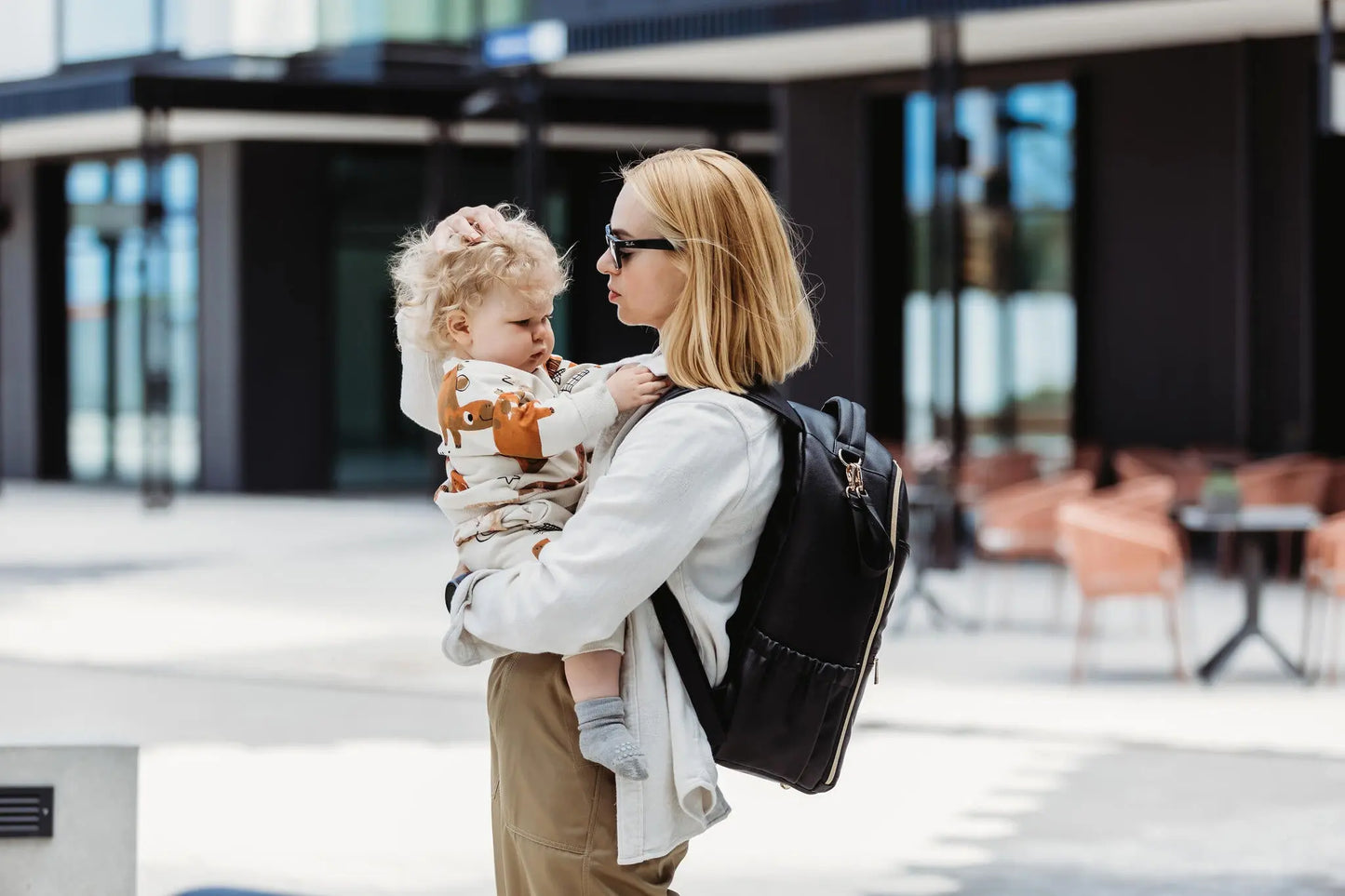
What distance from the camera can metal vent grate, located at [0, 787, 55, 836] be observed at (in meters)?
3.65

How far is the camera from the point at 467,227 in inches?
96.1

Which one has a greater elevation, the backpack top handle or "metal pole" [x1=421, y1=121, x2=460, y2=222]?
"metal pole" [x1=421, y1=121, x2=460, y2=222]

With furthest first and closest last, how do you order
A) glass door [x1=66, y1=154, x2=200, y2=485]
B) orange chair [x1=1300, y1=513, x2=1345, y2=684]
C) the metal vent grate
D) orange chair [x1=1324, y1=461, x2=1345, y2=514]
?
1. glass door [x1=66, y1=154, x2=200, y2=485]
2. orange chair [x1=1324, y1=461, x2=1345, y2=514]
3. orange chair [x1=1300, y1=513, x2=1345, y2=684]
4. the metal vent grate

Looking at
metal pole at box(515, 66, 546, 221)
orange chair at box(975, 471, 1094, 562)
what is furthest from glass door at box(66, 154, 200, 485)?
orange chair at box(975, 471, 1094, 562)

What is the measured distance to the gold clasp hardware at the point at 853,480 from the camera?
89.1 inches

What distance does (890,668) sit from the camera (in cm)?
940

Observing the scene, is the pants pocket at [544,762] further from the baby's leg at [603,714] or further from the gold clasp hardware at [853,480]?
the gold clasp hardware at [853,480]

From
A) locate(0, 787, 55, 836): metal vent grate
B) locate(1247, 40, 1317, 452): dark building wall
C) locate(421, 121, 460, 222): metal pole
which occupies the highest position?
locate(421, 121, 460, 222): metal pole

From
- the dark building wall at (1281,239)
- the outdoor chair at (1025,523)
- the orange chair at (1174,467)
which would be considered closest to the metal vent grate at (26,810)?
the outdoor chair at (1025,523)

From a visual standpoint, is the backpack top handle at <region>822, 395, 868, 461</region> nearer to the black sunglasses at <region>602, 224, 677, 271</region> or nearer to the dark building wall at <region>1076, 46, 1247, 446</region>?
the black sunglasses at <region>602, 224, 677, 271</region>

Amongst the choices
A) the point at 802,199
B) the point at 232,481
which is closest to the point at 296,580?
the point at 802,199

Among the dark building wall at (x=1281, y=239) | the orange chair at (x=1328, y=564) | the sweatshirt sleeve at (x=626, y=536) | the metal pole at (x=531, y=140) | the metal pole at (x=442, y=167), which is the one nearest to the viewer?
the sweatshirt sleeve at (x=626, y=536)

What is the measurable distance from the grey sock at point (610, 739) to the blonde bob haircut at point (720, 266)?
0.41 m

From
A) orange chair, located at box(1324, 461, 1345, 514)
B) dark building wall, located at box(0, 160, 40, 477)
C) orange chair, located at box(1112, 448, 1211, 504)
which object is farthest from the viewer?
dark building wall, located at box(0, 160, 40, 477)
